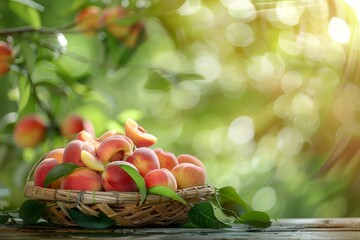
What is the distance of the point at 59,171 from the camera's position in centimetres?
110

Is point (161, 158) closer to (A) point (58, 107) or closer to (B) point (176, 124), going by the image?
(A) point (58, 107)

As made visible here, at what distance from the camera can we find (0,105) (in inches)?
78.6

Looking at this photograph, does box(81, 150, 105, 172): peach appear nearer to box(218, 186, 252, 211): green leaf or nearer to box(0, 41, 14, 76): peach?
box(218, 186, 252, 211): green leaf

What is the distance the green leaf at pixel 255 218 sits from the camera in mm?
1182

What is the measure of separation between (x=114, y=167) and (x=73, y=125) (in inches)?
17.9

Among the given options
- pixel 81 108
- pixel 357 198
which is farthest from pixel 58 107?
pixel 357 198

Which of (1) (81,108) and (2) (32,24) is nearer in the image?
(2) (32,24)

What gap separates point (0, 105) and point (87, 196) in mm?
979

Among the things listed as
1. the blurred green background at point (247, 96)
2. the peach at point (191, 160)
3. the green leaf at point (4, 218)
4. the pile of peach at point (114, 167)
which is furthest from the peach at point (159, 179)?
the blurred green background at point (247, 96)

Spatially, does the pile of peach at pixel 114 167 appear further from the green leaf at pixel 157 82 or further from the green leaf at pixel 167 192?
the green leaf at pixel 157 82

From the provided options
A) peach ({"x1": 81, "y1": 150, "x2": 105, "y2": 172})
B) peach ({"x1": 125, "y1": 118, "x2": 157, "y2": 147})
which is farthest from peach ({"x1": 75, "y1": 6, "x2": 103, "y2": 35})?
peach ({"x1": 81, "y1": 150, "x2": 105, "y2": 172})

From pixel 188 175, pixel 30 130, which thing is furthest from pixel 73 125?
pixel 188 175

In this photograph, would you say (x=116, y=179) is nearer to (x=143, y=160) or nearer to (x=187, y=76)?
(x=143, y=160)

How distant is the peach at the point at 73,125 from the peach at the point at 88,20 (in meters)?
0.18
